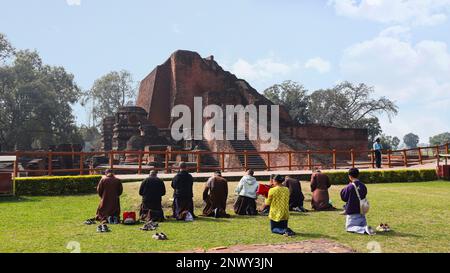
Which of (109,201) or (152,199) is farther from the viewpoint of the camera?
(152,199)

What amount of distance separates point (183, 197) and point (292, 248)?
3.60m

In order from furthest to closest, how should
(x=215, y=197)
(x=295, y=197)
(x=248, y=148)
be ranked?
→ (x=248, y=148), (x=295, y=197), (x=215, y=197)

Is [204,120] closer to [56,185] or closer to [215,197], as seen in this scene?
[56,185]

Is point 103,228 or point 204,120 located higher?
point 204,120

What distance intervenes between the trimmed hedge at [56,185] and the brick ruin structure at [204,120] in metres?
10.8

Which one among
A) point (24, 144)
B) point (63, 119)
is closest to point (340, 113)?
point (63, 119)

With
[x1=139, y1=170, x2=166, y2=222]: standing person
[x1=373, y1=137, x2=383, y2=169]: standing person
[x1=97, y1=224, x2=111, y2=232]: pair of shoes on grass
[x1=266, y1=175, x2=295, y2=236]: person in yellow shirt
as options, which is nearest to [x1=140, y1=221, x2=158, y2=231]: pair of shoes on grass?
[x1=97, y1=224, x2=111, y2=232]: pair of shoes on grass

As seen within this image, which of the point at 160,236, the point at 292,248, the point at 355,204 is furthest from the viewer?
the point at 355,204

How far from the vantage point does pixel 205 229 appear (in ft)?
23.6

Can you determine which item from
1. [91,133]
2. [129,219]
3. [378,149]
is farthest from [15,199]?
[91,133]

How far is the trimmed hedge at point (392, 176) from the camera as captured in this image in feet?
47.9

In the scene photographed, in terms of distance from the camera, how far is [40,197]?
11352 mm

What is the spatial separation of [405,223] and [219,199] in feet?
11.7

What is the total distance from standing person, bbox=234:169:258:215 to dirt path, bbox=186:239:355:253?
3.29 meters
